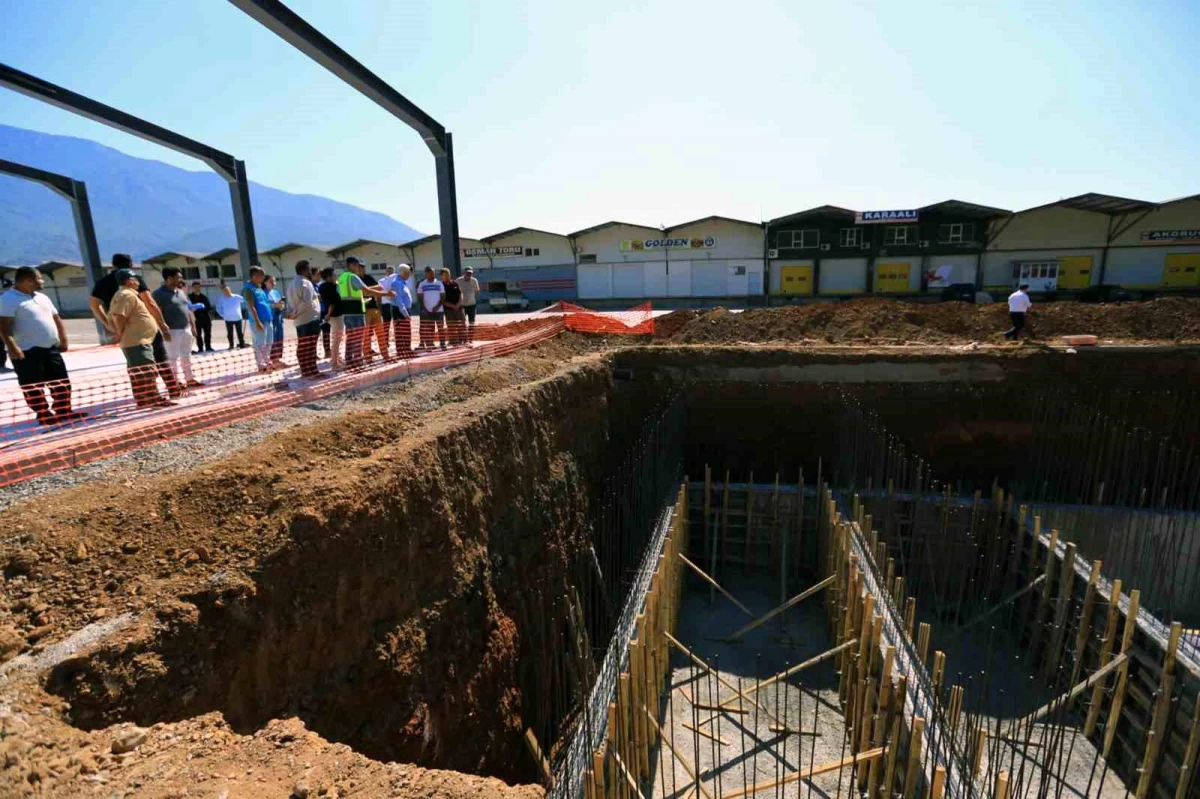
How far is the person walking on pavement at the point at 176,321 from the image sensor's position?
6719 millimetres

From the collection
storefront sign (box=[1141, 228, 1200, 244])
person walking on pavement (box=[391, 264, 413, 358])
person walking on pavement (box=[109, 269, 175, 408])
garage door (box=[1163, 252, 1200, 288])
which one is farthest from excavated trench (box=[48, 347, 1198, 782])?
garage door (box=[1163, 252, 1200, 288])

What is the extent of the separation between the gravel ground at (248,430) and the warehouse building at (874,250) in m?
23.4

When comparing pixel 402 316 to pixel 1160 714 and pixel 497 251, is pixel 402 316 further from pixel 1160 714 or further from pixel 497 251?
pixel 497 251

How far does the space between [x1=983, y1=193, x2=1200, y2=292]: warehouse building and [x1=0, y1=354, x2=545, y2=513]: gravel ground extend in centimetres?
2768

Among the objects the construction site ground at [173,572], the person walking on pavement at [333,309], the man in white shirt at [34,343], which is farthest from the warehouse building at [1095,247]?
the man in white shirt at [34,343]

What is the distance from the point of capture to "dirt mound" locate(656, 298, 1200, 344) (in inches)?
530

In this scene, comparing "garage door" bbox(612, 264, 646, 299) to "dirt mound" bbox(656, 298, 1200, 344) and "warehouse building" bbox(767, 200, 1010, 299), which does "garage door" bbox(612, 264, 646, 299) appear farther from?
"dirt mound" bbox(656, 298, 1200, 344)

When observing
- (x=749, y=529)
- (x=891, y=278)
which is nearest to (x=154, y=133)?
(x=749, y=529)

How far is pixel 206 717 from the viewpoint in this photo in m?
2.77

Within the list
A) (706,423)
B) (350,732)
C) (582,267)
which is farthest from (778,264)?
(350,732)

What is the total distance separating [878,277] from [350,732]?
2940 cm

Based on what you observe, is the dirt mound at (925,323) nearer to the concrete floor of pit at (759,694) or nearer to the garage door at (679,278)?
the concrete floor of pit at (759,694)

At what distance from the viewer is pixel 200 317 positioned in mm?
10883

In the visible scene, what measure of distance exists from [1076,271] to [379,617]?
3281 cm
